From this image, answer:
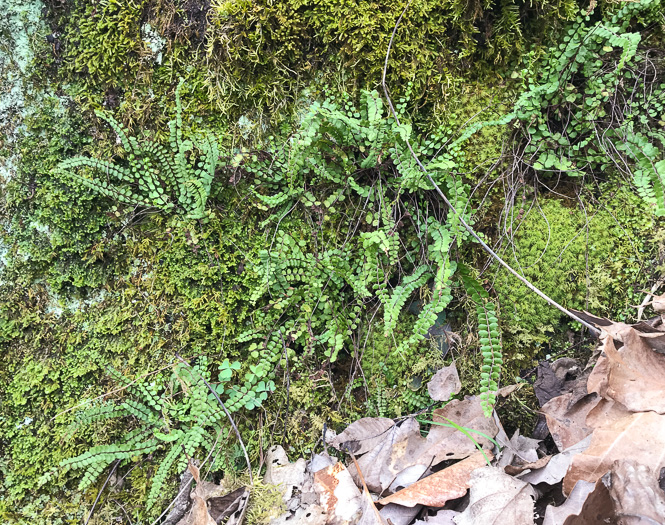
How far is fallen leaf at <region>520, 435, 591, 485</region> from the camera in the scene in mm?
1912

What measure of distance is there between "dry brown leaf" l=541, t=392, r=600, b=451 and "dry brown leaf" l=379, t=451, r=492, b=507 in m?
0.37

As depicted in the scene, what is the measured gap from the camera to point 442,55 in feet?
8.25

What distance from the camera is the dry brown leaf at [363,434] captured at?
235cm

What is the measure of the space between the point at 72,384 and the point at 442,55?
3.06 meters

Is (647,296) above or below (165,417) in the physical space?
above

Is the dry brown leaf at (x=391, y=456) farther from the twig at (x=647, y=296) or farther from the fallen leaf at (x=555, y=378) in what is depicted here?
the twig at (x=647, y=296)

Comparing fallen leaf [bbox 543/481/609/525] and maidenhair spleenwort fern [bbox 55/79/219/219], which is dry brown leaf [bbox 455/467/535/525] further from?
maidenhair spleenwort fern [bbox 55/79/219/219]

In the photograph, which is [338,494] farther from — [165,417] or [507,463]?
[165,417]

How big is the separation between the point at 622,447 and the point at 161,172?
110 inches

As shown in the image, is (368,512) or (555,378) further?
(555,378)

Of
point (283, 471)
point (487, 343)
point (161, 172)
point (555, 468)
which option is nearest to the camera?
point (555, 468)

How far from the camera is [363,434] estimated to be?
238 centimetres

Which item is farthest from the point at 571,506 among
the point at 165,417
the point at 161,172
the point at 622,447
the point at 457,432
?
the point at 161,172

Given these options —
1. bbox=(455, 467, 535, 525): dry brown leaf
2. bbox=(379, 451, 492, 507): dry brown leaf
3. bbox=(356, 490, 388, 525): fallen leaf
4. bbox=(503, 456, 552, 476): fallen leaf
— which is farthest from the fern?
bbox=(503, 456, 552, 476): fallen leaf
